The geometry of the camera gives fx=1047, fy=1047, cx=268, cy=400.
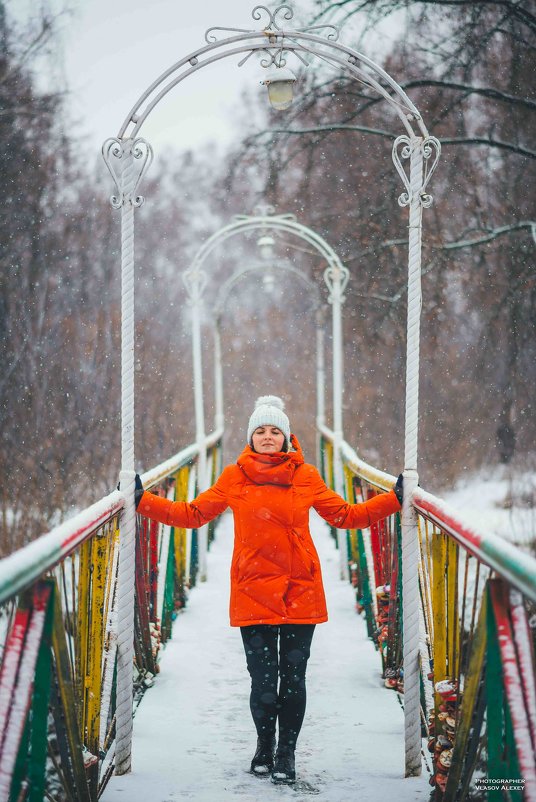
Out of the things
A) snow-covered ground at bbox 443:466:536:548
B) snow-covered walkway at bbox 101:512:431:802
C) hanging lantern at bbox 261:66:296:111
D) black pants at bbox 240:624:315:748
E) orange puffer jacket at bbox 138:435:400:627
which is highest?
hanging lantern at bbox 261:66:296:111

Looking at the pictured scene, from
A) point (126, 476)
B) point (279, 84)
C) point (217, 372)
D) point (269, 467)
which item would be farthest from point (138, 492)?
point (217, 372)

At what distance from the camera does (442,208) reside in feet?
50.7

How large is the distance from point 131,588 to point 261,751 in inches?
32.6

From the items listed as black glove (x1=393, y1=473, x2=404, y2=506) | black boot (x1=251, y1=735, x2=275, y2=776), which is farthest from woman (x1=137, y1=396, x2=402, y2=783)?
black glove (x1=393, y1=473, x2=404, y2=506)

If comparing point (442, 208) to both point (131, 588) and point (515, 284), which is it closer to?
point (515, 284)

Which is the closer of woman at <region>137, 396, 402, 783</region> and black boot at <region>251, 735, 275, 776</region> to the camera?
woman at <region>137, 396, 402, 783</region>

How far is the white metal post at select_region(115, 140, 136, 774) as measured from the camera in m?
4.18

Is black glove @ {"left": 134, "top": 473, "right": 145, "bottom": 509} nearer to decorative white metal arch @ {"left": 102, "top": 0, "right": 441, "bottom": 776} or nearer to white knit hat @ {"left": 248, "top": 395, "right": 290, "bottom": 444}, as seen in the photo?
decorative white metal arch @ {"left": 102, "top": 0, "right": 441, "bottom": 776}

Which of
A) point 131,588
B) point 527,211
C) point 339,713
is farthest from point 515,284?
point 131,588

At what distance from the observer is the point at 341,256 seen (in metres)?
14.1

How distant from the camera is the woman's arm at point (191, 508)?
13.8 ft

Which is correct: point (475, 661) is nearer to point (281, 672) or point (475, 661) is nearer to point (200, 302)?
point (281, 672)

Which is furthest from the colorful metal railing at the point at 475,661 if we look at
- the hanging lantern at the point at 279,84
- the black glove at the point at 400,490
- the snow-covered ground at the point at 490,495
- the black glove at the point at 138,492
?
the snow-covered ground at the point at 490,495

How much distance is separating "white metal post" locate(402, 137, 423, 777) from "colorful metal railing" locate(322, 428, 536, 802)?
60mm
